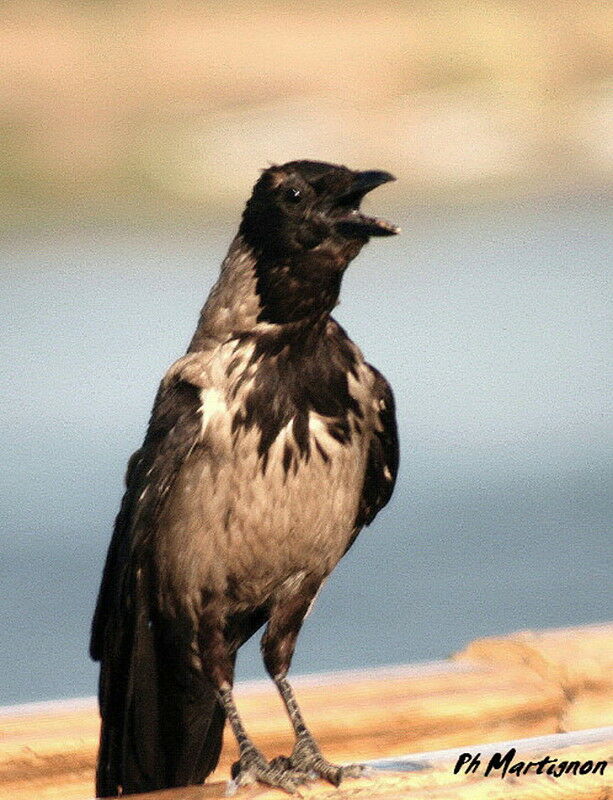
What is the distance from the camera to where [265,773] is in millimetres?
3391

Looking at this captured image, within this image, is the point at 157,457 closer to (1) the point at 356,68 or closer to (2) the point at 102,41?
(2) the point at 102,41

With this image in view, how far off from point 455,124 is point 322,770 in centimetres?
1239

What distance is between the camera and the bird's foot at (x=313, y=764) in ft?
10.9

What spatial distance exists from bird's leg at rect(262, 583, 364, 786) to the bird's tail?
0.44ft

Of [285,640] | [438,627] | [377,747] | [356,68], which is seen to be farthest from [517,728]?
[356,68]

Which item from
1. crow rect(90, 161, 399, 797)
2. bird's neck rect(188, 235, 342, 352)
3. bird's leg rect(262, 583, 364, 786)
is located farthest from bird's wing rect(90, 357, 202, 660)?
bird's leg rect(262, 583, 364, 786)

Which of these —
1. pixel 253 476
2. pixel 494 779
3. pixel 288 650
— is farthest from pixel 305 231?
pixel 494 779

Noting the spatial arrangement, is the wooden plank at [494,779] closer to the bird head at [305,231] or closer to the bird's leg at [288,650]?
the bird's leg at [288,650]

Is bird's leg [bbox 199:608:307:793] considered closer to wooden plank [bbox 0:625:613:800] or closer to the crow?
the crow

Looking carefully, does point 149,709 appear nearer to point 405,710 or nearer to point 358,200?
point 405,710

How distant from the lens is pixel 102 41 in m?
15.6

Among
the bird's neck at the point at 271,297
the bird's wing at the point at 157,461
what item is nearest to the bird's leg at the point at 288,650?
the bird's wing at the point at 157,461

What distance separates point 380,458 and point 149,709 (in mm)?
618

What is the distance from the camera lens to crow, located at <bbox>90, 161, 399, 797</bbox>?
3465mm
